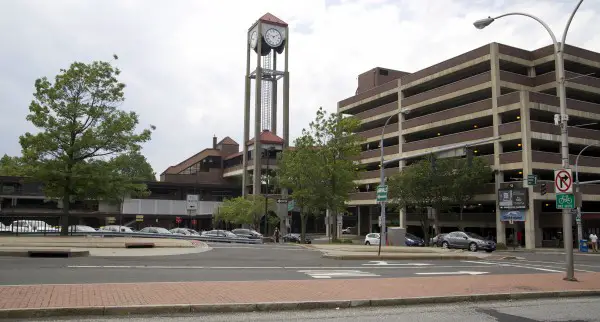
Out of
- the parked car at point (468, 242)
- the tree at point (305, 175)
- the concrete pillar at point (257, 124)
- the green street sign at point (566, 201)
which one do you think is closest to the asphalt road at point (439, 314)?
the green street sign at point (566, 201)

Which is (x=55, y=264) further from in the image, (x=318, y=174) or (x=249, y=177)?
(x=249, y=177)

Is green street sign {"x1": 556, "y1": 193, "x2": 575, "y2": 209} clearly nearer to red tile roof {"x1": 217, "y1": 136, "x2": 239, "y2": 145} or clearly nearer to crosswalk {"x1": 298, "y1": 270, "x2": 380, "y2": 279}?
crosswalk {"x1": 298, "y1": 270, "x2": 380, "y2": 279}

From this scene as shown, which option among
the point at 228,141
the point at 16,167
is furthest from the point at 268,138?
the point at 16,167

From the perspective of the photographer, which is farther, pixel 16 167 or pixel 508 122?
pixel 508 122

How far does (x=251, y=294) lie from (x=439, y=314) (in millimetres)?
3733

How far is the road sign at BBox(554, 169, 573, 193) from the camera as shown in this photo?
14805 millimetres

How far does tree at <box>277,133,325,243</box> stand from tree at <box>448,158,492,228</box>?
14.8m

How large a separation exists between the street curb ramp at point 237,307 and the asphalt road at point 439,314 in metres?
0.22


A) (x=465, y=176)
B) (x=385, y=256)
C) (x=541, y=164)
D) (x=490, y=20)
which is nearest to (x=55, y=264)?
(x=385, y=256)

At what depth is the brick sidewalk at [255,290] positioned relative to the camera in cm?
912

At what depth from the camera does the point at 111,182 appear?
27.8 m

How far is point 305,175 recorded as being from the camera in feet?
139

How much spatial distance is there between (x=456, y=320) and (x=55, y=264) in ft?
39.8

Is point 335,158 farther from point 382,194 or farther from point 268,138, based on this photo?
point 268,138
